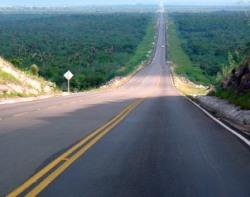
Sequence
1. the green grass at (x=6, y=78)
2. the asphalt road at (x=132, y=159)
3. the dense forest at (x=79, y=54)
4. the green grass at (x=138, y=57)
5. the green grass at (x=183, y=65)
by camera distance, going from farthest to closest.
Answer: the green grass at (x=138, y=57), the green grass at (x=183, y=65), the dense forest at (x=79, y=54), the green grass at (x=6, y=78), the asphalt road at (x=132, y=159)

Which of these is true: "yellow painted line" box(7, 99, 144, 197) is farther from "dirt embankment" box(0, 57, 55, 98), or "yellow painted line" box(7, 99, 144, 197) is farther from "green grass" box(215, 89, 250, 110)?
"dirt embankment" box(0, 57, 55, 98)

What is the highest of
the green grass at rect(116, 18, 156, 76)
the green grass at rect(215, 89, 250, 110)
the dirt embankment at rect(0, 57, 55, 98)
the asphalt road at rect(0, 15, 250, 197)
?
the asphalt road at rect(0, 15, 250, 197)

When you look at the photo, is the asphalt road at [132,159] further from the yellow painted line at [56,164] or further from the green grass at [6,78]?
the green grass at [6,78]

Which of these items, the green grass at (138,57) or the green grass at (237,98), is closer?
the green grass at (237,98)

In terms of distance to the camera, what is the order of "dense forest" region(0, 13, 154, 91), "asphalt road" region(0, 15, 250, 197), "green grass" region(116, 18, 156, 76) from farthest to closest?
"green grass" region(116, 18, 156, 76)
"dense forest" region(0, 13, 154, 91)
"asphalt road" region(0, 15, 250, 197)

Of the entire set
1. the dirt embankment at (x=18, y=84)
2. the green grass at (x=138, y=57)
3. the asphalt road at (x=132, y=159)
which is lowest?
the green grass at (x=138, y=57)

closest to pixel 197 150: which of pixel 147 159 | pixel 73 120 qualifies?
pixel 147 159

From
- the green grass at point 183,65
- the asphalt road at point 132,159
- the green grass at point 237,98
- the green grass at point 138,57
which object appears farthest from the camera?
the green grass at point 138,57

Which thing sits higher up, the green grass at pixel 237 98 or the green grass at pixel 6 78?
the green grass at pixel 237 98

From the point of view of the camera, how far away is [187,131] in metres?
18.8

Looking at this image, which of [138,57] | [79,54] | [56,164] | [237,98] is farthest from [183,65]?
[56,164]

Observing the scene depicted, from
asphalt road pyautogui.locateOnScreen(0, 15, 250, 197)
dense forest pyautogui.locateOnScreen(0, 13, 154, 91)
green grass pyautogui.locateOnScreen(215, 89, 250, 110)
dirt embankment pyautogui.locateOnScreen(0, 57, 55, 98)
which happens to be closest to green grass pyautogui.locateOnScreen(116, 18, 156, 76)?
dense forest pyautogui.locateOnScreen(0, 13, 154, 91)

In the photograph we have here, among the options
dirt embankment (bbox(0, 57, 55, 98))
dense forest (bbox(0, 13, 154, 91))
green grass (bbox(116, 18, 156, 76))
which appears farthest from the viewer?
green grass (bbox(116, 18, 156, 76))

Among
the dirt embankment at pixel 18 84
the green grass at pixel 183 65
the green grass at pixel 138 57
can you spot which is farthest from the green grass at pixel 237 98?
the green grass at pixel 138 57
